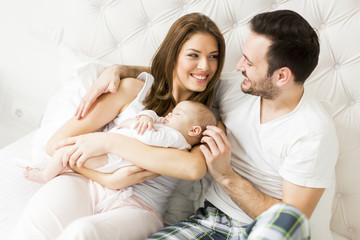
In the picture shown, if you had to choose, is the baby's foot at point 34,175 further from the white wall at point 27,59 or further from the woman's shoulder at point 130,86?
the white wall at point 27,59

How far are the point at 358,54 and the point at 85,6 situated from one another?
158 centimetres

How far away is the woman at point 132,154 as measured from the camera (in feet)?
4.25

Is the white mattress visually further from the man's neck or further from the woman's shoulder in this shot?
the man's neck

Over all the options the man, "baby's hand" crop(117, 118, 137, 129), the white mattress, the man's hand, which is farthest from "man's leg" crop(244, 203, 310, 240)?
the white mattress

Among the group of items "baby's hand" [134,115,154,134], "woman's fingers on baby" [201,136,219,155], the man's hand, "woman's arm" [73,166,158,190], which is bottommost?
"woman's arm" [73,166,158,190]

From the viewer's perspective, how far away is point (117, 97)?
1630mm

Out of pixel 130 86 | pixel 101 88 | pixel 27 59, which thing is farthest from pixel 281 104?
pixel 27 59

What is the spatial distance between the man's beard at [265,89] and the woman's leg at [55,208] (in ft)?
2.95

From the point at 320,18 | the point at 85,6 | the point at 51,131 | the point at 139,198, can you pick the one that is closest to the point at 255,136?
the point at 139,198

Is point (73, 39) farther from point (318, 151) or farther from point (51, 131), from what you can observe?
point (318, 151)

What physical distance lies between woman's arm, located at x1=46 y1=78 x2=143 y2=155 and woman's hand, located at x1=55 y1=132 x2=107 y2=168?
0.10 metres

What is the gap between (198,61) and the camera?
1677 mm

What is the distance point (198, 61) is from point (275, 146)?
0.58 metres

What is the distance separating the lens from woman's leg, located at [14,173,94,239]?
4.14ft
